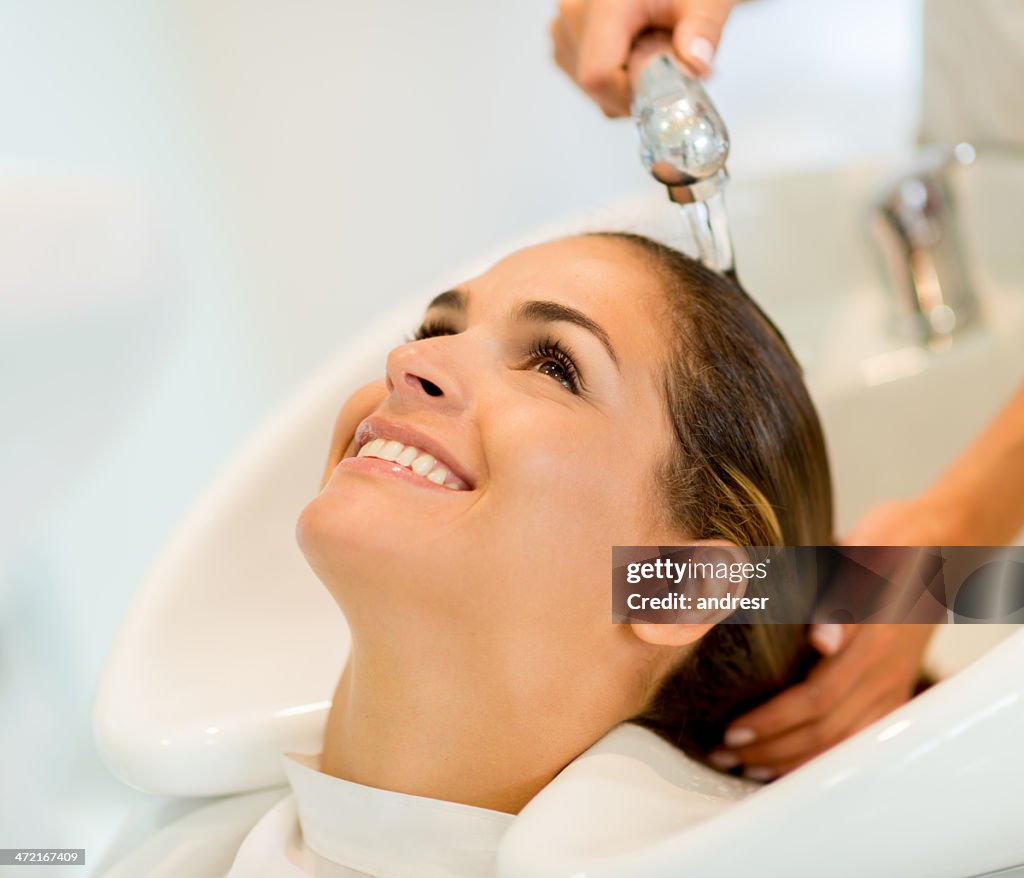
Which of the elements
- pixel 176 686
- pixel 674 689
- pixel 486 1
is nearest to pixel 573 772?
pixel 674 689

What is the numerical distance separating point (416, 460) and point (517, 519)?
0.26 feet

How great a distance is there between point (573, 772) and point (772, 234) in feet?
2.76

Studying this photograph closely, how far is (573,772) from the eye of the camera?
0.79 m

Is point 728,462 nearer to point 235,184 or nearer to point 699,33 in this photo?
point 699,33

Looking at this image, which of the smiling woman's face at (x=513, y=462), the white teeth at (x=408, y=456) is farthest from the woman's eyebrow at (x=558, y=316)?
the white teeth at (x=408, y=456)

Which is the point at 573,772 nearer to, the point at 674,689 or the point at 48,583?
the point at 674,689

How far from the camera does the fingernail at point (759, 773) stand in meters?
0.99

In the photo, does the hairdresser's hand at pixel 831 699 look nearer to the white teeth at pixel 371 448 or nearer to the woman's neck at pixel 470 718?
the woman's neck at pixel 470 718

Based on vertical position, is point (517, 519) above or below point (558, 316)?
below

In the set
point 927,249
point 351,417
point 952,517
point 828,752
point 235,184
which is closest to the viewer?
point 828,752

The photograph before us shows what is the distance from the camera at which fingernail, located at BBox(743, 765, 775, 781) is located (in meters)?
0.99

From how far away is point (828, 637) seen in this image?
3.33 ft

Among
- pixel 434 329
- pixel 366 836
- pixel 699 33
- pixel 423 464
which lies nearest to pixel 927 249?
pixel 699 33

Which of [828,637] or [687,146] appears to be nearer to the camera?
[687,146]
